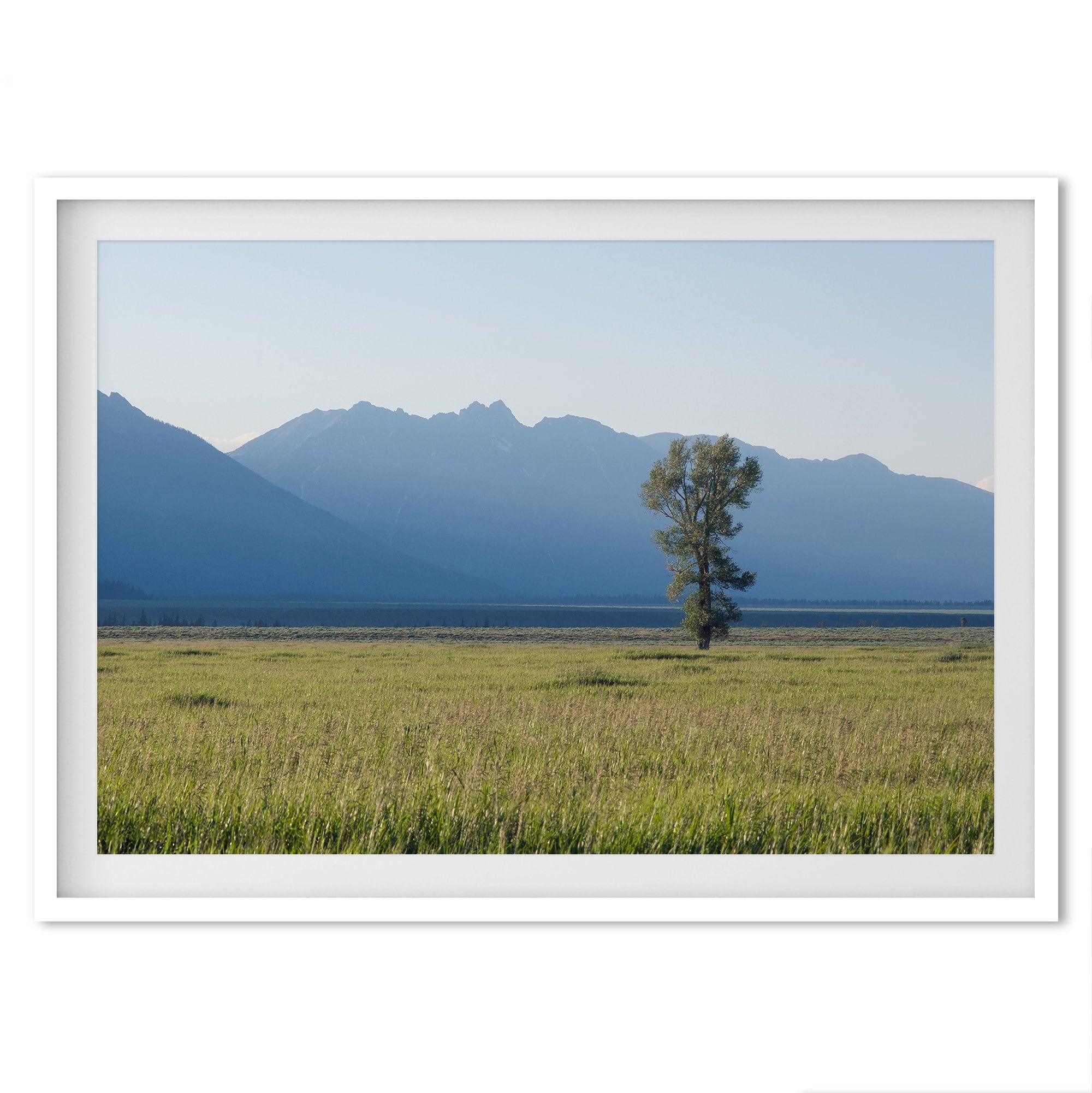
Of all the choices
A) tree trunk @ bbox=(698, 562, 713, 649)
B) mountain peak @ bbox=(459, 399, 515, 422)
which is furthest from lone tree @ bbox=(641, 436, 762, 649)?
mountain peak @ bbox=(459, 399, 515, 422)

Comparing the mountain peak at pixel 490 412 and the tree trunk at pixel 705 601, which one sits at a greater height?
the mountain peak at pixel 490 412

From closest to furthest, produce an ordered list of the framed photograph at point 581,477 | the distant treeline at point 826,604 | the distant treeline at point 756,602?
the framed photograph at point 581,477 → the distant treeline at point 826,604 → the distant treeline at point 756,602

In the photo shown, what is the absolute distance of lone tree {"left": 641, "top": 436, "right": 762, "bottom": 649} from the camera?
4.54 metres

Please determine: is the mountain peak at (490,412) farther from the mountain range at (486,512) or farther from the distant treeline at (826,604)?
the distant treeline at (826,604)

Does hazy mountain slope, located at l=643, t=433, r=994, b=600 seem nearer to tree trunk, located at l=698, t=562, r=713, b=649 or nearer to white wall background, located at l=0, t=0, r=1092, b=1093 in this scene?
tree trunk, located at l=698, t=562, r=713, b=649

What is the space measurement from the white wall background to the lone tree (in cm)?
168

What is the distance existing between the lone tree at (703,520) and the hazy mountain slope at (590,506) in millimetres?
103

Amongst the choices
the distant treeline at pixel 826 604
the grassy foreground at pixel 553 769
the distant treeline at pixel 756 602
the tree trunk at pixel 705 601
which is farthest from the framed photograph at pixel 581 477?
the tree trunk at pixel 705 601

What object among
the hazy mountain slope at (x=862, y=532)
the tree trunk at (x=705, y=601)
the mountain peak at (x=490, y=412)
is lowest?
A: the tree trunk at (x=705, y=601)
